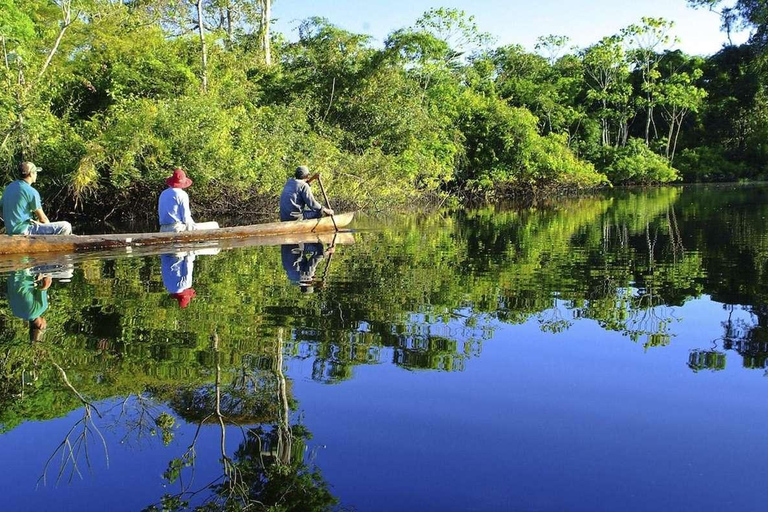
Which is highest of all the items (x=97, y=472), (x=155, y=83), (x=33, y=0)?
(x=33, y=0)

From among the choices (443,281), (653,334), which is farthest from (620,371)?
(443,281)

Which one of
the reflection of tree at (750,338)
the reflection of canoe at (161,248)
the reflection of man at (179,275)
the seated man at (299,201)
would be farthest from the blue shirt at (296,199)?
the reflection of tree at (750,338)

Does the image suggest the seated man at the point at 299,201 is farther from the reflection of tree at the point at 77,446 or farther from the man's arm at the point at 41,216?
the reflection of tree at the point at 77,446

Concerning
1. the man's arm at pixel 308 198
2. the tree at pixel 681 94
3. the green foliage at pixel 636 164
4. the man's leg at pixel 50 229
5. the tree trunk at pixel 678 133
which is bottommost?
the man's leg at pixel 50 229

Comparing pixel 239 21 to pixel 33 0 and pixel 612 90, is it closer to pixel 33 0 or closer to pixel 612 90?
pixel 33 0

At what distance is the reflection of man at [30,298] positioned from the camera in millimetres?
6284

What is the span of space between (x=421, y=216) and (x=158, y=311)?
14884 millimetres

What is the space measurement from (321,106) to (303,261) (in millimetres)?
15939

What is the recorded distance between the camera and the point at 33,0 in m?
24.8

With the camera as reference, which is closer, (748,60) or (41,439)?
(41,439)

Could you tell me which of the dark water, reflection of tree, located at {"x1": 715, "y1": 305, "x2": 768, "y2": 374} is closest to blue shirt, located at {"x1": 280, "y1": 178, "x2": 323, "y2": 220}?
the dark water

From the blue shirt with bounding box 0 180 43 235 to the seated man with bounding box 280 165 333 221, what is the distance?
458cm

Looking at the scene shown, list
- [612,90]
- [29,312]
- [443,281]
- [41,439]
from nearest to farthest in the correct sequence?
[41,439] → [29,312] → [443,281] → [612,90]

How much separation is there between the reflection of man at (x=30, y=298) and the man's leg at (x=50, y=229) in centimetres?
195
